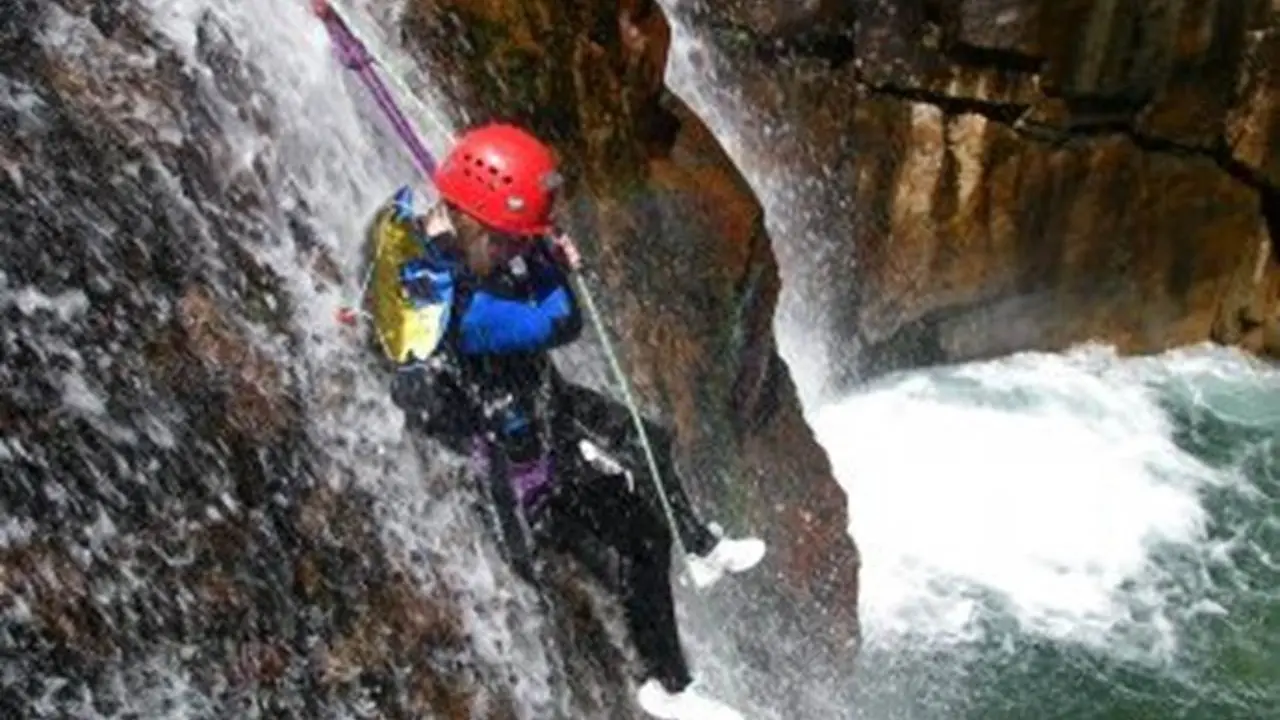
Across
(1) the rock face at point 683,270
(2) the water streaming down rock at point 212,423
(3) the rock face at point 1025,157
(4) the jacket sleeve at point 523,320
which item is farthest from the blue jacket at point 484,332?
(3) the rock face at point 1025,157

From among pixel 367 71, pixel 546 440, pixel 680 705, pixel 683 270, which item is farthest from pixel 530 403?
pixel 683 270

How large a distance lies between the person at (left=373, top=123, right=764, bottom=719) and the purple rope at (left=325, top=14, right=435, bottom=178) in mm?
793

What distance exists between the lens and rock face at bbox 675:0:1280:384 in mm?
14516

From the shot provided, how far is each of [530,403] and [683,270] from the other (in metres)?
3.32

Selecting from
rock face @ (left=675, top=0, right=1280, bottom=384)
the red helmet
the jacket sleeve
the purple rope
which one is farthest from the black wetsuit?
rock face @ (left=675, top=0, right=1280, bottom=384)

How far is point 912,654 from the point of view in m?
12.4

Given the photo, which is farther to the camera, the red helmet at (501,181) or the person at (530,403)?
the person at (530,403)

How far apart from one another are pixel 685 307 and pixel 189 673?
5.06 m

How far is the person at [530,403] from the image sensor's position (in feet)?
18.7

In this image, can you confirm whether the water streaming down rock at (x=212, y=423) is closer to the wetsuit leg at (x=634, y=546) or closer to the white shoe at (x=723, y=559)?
the wetsuit leg at (x=634, y=546)

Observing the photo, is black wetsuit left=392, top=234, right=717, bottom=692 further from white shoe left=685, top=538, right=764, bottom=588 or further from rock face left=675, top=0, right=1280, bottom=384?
rock face left=675, top=0, right=1280, bottom=384

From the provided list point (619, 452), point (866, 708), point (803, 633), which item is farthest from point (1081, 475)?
point (619, 452)

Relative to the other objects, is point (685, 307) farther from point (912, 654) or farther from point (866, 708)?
point (912, 654)

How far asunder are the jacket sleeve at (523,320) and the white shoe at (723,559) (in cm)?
165
